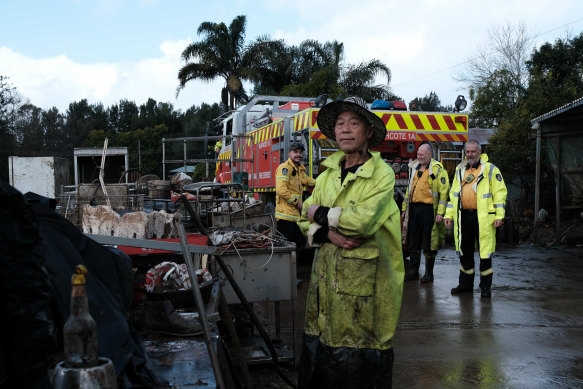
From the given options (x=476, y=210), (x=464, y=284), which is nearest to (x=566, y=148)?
(x=476, y=210)

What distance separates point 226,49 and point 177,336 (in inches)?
1251

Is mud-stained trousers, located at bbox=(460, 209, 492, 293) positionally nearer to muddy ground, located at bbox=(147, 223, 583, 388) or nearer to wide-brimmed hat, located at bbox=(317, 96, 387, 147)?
muddy ground, located at bbox=(147, 223, 583, 388)

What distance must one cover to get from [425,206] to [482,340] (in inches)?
122

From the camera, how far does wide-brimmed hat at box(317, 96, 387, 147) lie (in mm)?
3169

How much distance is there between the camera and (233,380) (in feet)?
12.4

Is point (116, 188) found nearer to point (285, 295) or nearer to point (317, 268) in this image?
point (285, 295)

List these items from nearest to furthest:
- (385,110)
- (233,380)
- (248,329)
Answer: (233,380)
(248,329)
(385,110)

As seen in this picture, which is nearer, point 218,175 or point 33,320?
point 33,320

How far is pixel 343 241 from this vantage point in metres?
2.93

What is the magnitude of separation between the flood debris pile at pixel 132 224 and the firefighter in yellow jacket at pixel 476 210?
390 cm

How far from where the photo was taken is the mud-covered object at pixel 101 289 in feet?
7.30

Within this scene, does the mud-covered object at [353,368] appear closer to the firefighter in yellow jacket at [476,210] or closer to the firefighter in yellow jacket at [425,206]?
the firefighter in yellow jacket at [476,210]

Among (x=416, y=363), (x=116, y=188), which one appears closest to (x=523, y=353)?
(x=416, y=363)

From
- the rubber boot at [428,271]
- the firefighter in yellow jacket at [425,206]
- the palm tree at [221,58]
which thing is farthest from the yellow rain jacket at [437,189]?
the palm tree at [221,58]
